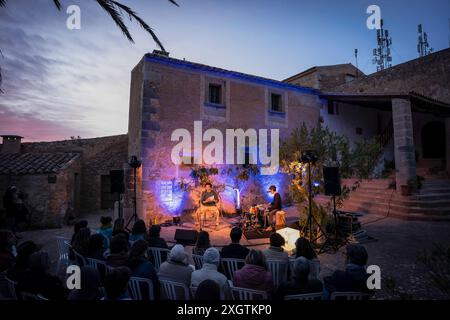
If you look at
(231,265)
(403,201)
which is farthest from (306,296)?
(403,201)

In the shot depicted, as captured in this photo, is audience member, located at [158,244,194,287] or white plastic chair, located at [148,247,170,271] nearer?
audience member, located at [158,244,194,287]

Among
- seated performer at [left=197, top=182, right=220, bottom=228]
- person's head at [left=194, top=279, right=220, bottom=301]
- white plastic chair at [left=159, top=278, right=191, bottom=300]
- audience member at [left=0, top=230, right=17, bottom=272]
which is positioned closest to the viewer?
person's head at [left=194, top=279, right=220, bottom=301]

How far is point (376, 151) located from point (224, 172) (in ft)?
17.5

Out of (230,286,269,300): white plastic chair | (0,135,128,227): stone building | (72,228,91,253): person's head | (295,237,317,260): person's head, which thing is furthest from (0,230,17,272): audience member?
(0,135,128,227): stone building

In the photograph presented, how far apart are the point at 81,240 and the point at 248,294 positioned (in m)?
2.72

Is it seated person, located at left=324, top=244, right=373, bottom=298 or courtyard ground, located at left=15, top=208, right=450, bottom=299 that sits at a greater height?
seated person, located at left=324, top=244, right=373, bottom=298

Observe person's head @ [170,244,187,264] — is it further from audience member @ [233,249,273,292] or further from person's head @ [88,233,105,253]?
person's head @ [88,233,105,253]

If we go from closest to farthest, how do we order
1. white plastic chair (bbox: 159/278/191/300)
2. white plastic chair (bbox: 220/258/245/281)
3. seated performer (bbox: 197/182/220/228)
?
white plastic chair (bbox: 159/278/191/300) < white plastic chair (bbox: 220/258/245/281) < seated performer (bbox: 197/182/220/228)

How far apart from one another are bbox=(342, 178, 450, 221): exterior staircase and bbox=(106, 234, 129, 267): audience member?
8676mm

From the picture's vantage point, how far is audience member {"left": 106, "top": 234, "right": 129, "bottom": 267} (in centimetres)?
313

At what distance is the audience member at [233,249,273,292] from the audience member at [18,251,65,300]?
189 cm

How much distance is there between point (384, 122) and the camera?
1446cm

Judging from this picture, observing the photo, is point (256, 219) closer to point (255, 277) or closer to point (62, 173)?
point (255, 277)

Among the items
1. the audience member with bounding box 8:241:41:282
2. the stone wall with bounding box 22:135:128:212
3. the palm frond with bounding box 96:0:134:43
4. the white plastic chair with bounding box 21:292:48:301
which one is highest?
the palm frond with bounding box 96:0:134:43
